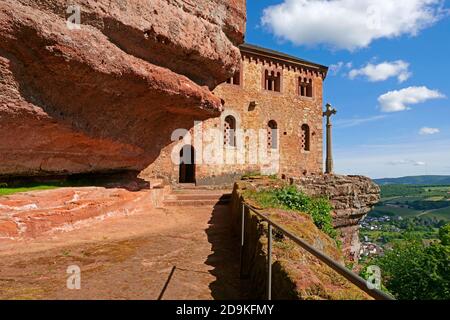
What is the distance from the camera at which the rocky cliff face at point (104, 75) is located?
5453mm

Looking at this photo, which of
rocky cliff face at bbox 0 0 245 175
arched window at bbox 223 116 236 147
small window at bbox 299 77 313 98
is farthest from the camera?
small window at bbox 299 77 313 98

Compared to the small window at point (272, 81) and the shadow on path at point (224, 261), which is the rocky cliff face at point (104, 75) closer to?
the shadow on path at point (224, 261)

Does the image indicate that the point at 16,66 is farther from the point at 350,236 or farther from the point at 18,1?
the point at 350,236

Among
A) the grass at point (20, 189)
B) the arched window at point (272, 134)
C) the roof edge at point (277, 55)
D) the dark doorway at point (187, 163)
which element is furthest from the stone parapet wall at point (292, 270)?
the roof edge at point (277, 55)

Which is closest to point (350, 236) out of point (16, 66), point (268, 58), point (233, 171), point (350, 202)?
point (350, 202)

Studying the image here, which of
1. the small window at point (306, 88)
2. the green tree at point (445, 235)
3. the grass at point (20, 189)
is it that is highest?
the small window at point (306, 88)

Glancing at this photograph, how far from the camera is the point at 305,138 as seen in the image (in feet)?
83.3

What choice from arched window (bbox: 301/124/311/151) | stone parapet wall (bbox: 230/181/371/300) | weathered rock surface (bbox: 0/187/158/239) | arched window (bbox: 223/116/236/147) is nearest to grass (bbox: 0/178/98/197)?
weathered rock surface (bbox: 0/187/158/239)

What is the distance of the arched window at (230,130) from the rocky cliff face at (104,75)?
11.2 metres

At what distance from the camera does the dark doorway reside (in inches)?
793

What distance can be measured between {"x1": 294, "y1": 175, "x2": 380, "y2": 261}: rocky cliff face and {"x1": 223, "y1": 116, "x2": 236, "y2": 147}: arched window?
786cm

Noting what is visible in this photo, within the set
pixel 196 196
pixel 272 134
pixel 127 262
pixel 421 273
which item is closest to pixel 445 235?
pixel 421 273

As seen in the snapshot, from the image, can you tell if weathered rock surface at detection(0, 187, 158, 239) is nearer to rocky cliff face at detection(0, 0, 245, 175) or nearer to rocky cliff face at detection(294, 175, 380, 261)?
rocky cliff face at detection(0, 0, 245, 175)

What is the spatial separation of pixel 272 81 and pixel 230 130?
18.9 ft
